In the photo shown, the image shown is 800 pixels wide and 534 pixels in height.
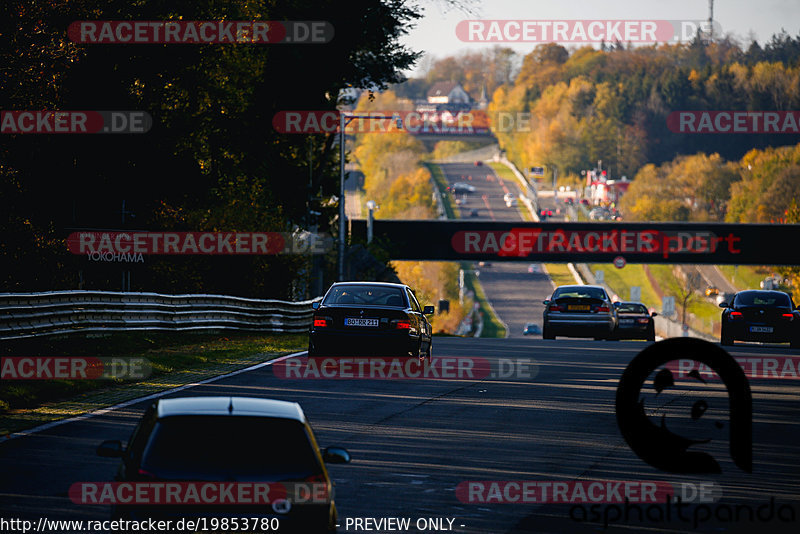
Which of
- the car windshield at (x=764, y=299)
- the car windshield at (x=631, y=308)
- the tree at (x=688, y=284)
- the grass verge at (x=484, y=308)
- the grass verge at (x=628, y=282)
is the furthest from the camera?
the grass verge at (x=628, y=282)

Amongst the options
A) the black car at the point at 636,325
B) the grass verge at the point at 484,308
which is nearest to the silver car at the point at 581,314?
the black car at the point at 636,325

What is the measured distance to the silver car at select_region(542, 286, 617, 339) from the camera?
30.7 metres

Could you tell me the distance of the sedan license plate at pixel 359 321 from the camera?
19.1 m

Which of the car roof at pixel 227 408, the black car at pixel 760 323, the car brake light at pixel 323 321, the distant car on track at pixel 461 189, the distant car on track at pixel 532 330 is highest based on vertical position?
the distant car on track at pixel 461 189

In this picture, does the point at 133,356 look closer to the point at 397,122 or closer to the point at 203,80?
the point at 203,80

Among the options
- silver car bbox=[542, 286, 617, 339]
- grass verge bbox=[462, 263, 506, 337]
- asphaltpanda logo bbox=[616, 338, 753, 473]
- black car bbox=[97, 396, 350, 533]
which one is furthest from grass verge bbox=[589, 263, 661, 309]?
black car bbox=[97, 396, 350, 533]

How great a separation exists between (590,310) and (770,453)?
18.4 m

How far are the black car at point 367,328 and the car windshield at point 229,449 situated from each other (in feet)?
39.9

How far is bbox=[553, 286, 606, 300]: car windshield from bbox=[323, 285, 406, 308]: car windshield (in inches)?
466

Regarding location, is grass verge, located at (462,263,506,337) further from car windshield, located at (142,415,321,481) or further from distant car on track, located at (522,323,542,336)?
car windshield, located at (142,415,321,481)

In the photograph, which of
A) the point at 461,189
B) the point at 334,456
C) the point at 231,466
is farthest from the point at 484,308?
the point at 231,466

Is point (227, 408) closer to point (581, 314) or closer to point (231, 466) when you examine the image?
point (231, 466)

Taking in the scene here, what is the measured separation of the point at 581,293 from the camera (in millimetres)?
31203

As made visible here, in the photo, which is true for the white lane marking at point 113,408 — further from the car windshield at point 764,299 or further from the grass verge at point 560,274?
the grass verge at point 560,274
